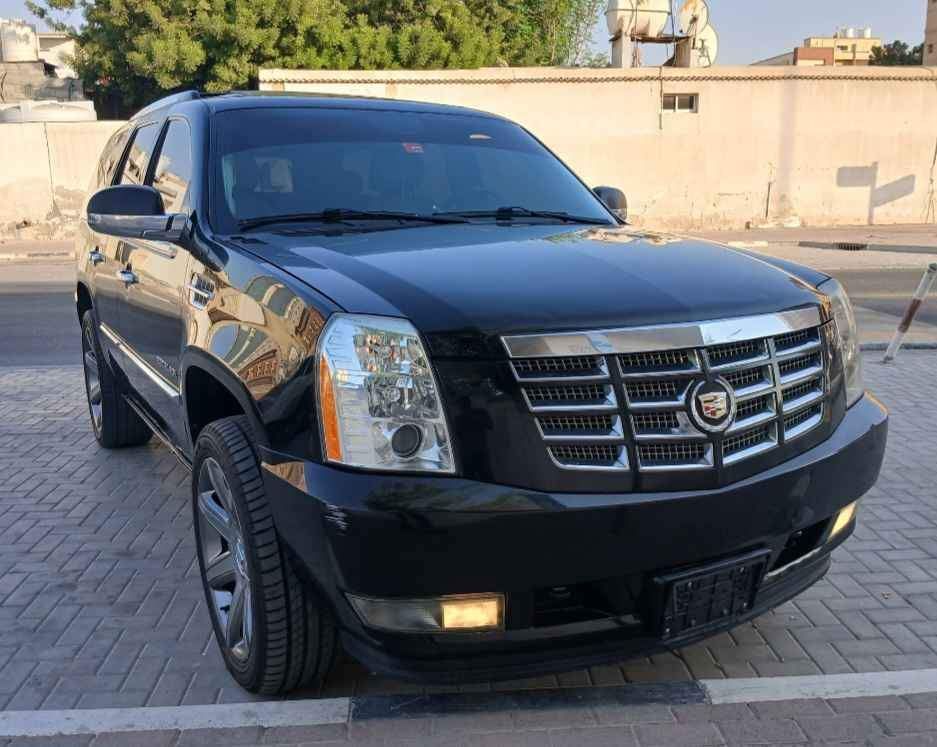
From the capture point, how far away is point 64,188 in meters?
21.3

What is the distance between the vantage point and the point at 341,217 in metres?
3.51


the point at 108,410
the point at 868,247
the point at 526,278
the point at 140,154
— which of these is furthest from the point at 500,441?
the point at 868,247

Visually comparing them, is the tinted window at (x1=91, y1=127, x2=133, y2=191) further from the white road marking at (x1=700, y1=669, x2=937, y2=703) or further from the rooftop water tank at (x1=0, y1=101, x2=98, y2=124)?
the rooftop water tank at (x1=0, y1=101, x2=98, y2=124)

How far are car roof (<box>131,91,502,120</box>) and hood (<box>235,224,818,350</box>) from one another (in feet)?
2.99

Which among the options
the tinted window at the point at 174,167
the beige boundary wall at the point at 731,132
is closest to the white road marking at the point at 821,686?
the tinted window at the point at 174,167

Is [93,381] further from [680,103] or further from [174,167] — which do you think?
[680,103]

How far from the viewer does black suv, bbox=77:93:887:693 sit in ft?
7.67

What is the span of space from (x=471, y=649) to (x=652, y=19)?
81.7 ft

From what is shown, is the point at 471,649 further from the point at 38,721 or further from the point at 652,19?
the point at 652,19

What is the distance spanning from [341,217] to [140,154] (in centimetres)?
179

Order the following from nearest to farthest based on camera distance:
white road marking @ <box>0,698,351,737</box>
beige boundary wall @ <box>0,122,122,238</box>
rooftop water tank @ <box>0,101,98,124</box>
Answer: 1. white road marking @ <box>0,698,351,737</box>
2. beige boundary wall @ <box>0,122,122,238</box>
3. rooftop water tank @ <box>0,101,98,124</box>

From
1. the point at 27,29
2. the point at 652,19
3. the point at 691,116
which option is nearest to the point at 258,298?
the point at 691,116

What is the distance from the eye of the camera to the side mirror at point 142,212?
350 centimetres

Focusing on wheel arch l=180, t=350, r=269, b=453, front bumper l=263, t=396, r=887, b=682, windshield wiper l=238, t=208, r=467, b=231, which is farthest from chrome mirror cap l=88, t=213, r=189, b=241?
front bumper l=263, t=396, r=887, b=682
